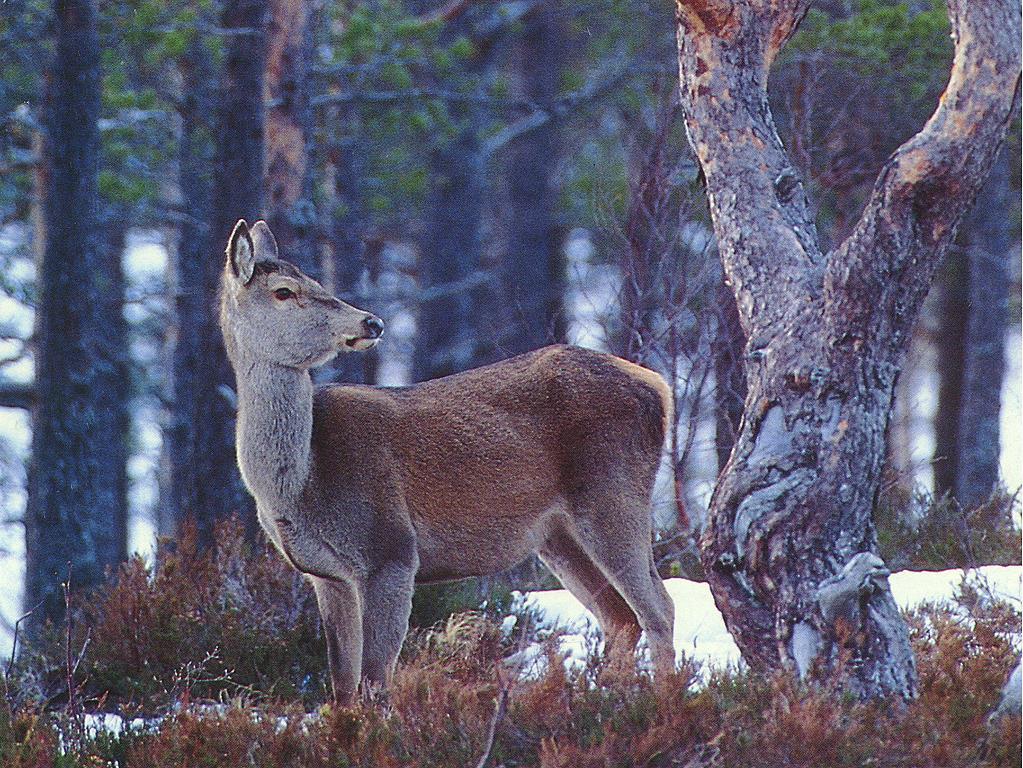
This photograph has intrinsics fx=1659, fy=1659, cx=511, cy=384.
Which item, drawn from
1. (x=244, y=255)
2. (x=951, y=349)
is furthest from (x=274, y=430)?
(x=951, y=349)

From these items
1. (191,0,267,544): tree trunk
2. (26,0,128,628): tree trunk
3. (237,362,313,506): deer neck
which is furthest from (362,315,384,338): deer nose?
(191,0,267,544): tree trunk

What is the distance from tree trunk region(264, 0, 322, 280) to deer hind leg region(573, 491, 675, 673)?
5702 mm

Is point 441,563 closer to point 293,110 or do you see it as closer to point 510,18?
point 293,110

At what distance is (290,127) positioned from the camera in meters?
14.1

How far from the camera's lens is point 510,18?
2648cm

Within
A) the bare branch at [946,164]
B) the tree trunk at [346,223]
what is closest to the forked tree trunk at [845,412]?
the bare branch at [946,164]

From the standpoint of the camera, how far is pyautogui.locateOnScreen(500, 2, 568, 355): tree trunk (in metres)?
27.7

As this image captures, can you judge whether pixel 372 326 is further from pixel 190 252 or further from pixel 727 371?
pixel 190 252

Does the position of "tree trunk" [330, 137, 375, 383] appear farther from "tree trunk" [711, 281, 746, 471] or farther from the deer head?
the deer head

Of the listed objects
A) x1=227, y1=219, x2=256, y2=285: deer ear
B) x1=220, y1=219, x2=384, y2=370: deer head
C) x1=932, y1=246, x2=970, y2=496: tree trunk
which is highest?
x1=227, y1=219, x2=256, y2=285: deer ear

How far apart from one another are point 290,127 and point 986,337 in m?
7.73

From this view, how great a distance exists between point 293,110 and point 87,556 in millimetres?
4139

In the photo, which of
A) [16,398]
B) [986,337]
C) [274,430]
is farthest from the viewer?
[986,337]

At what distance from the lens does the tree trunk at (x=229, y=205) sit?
44.2 feet
